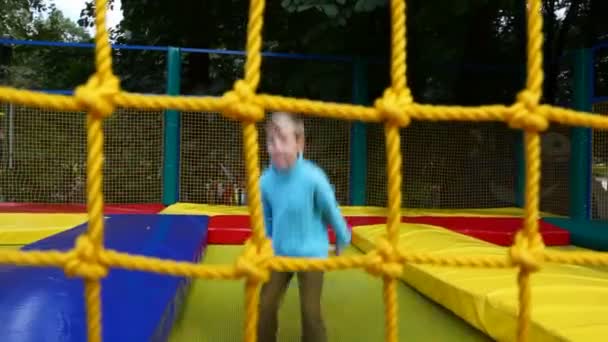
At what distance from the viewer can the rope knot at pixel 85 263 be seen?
80 cm

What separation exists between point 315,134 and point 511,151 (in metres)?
1.44

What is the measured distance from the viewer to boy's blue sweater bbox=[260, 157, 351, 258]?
134 cm

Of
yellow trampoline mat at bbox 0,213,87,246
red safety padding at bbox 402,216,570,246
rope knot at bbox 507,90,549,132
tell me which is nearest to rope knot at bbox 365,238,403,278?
rope knot at bbox 507,90,549,132

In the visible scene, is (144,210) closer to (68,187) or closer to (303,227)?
(68,187)

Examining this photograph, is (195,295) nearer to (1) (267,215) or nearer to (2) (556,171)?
(1) (267,215)

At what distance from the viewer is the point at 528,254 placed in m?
0.88

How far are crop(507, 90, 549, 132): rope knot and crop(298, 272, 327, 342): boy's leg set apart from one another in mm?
641

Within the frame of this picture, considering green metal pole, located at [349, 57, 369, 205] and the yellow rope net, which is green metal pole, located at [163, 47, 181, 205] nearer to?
green metal pole, located at [349, 57, 369, 205]

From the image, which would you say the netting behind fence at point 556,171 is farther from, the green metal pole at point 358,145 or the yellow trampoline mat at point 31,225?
the yellow trampoline mat at point 31,225

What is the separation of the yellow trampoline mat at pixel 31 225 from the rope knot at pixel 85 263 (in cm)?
230

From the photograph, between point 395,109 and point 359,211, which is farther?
point 359,211

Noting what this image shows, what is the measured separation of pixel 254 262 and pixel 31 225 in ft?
8.45

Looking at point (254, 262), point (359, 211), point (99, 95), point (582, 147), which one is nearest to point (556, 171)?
point (582, 147)

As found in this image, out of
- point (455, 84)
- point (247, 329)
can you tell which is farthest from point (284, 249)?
point (455, 84)
